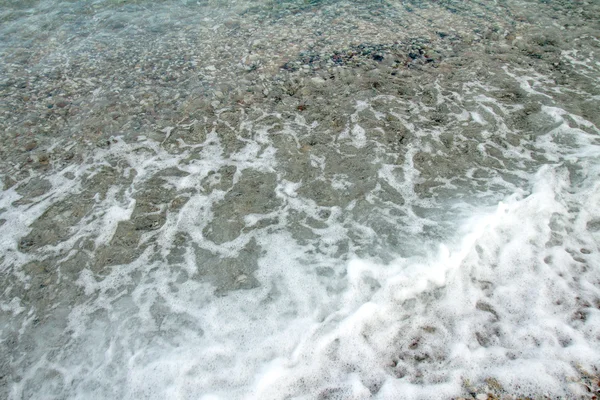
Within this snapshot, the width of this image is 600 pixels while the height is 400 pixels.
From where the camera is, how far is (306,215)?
409cm

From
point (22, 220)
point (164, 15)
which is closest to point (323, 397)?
point (22, 220)

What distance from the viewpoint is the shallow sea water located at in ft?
9.39

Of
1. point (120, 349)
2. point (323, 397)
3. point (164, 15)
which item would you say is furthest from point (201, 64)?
point (323, 397)

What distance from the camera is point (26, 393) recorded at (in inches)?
112

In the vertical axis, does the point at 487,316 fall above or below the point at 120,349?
above

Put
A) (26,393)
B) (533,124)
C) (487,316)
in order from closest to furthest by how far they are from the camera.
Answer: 1. (26,393)
2. (487,316)
3. (533,124)

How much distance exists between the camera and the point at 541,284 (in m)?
3.23

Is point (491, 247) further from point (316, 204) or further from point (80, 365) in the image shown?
point (80, 365)

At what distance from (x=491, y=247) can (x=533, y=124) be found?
2.43 m

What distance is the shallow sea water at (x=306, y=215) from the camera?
2.86 metres

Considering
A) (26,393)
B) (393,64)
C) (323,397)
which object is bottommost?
(26,393)

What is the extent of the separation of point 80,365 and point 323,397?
1.85m

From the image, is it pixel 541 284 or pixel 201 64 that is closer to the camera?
pixel 541 284

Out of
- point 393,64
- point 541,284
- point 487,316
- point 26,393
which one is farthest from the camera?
point 393,64
